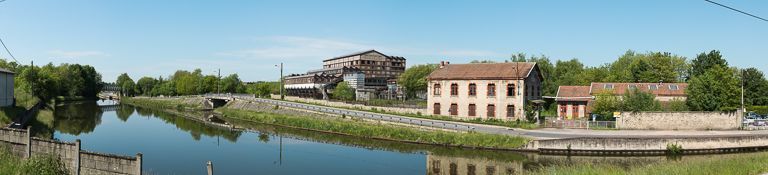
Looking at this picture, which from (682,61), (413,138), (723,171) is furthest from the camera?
(682,61)

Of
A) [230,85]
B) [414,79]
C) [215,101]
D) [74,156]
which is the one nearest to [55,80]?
[215,101]

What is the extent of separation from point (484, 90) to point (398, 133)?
11.7m

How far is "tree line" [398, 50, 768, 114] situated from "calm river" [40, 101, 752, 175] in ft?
58.5

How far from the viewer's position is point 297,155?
34062 millimetres

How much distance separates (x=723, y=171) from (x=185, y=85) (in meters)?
128

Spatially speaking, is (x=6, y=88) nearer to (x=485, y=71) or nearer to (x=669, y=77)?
(x=485, y=71)

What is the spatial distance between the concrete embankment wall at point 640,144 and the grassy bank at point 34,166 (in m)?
25.6

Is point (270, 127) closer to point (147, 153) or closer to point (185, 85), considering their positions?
point (147, 153)

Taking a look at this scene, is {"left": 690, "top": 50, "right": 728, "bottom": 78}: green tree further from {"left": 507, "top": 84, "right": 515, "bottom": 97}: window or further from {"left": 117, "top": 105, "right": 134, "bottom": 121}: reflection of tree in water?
{"left": 117, "top": 105, "right": 134, "bottom": 121}: reflection of tree in water

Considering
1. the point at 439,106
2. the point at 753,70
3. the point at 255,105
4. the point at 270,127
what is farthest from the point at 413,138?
the point at 753,70

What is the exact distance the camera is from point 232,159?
32.5 metres

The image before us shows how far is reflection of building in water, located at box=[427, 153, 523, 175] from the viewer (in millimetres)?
27466

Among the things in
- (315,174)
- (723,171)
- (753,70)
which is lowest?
(315,174)

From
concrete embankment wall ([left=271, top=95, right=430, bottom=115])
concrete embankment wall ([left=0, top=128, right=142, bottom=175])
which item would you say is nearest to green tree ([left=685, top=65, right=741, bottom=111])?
concrete embankment wall ([left=271, top=95, right=430, bottom=115])
